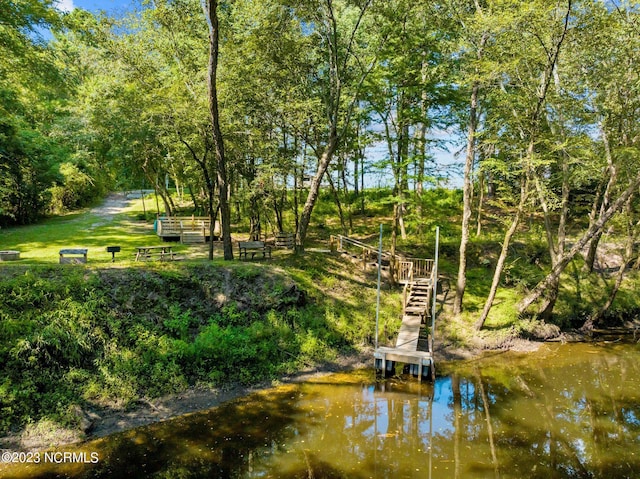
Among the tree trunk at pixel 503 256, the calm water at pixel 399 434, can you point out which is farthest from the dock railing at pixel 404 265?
the calm water at pixel 399 434

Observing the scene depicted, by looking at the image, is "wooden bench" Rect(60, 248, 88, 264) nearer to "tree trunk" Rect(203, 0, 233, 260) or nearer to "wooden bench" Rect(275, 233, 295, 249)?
"tree trunk" Rect(203, 0, 233, 260)

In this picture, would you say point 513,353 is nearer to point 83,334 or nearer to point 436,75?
point 436,75

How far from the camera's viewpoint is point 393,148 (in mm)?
21406

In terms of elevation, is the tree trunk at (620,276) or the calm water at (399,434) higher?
the tree trunk at (620,276)

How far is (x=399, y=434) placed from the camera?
9633 mm

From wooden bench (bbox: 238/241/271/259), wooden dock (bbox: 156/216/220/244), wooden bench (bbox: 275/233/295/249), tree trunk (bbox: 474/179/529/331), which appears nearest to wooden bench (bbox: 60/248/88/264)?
wooden bench (bbox: 238/241/271/259)

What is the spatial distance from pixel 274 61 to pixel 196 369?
13741 mm

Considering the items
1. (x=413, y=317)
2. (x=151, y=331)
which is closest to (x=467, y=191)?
(x=413, y=317)

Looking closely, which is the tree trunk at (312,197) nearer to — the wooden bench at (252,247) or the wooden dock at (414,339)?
the wooden bench at (252,247)

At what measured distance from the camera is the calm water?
26.9ft

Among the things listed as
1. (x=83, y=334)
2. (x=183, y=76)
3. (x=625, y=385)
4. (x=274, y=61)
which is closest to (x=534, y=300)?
(x=625, y=385)

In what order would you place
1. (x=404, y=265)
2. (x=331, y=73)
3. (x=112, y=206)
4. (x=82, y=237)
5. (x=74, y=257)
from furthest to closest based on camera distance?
(x=112, y=206), (x=82, y=237), (x=404, y=265), (x=331, y=73), (x=74, y=257)

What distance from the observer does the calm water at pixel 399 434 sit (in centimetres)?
819

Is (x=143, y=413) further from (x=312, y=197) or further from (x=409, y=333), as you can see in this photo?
(x=312, y=197)
